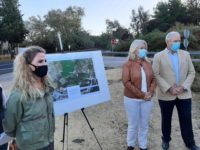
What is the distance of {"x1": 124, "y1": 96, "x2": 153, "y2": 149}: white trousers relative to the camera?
5371 millimetres

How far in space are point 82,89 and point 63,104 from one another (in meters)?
0.44

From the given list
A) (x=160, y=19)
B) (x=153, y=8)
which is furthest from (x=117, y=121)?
(x=153, y=8)

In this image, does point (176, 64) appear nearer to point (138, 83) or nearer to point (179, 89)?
point (179, 89)

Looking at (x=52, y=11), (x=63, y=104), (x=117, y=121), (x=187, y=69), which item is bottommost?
(x=117, y=121)

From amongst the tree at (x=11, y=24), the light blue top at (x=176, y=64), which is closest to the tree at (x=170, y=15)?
the tree at (x=11, y=24)

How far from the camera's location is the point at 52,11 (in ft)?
166

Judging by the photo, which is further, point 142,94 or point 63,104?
point 142,94

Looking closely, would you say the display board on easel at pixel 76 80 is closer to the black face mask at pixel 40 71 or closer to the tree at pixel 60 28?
the black face mask at pixel 40 71

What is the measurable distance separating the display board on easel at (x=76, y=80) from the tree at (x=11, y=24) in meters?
42.4

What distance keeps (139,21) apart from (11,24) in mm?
21795

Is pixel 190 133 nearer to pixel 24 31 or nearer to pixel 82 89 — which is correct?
pixel 82 89

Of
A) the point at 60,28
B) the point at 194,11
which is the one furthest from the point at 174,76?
the point at 194,11

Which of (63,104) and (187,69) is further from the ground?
(187,69)

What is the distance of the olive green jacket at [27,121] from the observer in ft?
10.4
